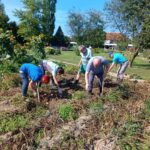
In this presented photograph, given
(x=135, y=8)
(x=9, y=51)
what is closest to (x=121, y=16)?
(x=135, y=8)

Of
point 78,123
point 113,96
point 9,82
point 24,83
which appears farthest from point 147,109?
point 9,82

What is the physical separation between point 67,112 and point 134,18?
841 inches

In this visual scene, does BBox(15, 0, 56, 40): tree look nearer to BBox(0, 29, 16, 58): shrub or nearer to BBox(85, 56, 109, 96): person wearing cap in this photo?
BBox(0, 29, 16, 58): shrub

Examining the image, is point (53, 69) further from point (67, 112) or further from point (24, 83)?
point (67, 112)

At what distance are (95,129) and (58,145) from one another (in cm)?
112

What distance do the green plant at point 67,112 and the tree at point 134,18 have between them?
19.3m

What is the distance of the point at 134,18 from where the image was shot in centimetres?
2936

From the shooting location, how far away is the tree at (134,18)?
93.7 ft

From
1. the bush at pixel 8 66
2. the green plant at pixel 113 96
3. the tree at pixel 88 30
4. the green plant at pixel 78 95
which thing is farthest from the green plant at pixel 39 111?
the tree at pixel 88 30

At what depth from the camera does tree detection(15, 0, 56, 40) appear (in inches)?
2717

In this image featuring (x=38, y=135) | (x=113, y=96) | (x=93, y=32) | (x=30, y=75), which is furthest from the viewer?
(x=93, y=32)

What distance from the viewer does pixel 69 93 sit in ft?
36.2

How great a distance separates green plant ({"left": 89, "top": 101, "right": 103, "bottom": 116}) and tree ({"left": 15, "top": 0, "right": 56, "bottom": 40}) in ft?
194

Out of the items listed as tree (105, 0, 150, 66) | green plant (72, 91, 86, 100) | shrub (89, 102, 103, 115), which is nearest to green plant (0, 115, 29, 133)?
shrub (89, 102, 103, 115)
